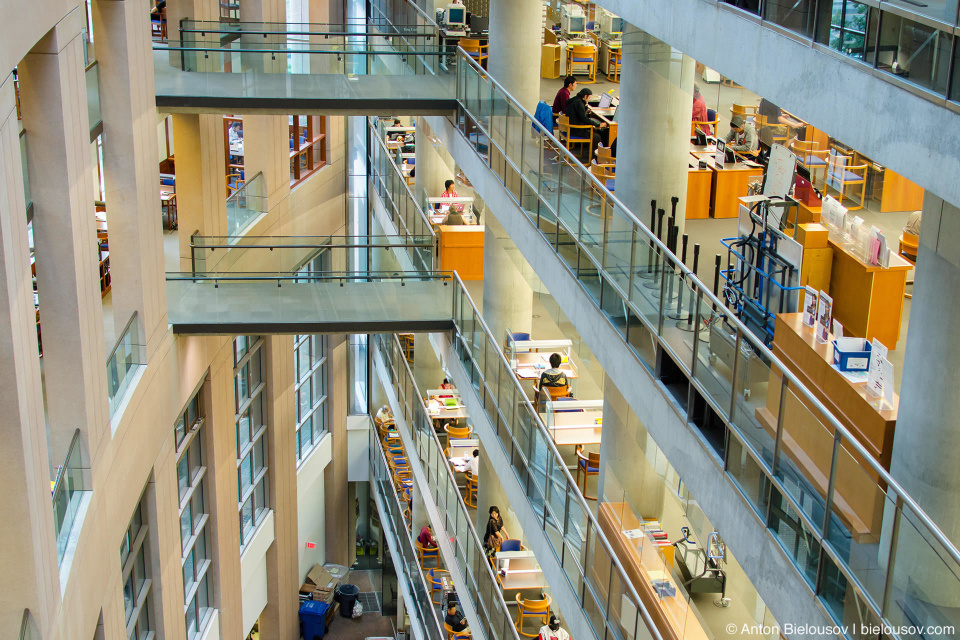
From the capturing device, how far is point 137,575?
48.1 feet

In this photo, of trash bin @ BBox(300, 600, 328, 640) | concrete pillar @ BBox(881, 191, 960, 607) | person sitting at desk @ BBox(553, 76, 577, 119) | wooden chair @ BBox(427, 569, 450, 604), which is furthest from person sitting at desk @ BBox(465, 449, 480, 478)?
concrete pillar @ BBox(881, 191, 960, 607)

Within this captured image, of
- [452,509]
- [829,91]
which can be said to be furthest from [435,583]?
[829,91]

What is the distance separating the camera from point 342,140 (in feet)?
78.1

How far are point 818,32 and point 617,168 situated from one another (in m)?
4.07

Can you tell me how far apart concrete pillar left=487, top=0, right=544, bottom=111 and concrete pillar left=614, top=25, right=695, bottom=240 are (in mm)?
4142

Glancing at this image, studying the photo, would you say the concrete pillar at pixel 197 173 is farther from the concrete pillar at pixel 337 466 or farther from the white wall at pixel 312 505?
the white wall at pixel 312 505

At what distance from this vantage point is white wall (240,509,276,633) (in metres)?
20.0

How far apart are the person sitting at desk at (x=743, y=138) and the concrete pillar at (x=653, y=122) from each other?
2440 millimetres

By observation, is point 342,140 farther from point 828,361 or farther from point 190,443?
point 828,361

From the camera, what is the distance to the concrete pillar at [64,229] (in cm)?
962

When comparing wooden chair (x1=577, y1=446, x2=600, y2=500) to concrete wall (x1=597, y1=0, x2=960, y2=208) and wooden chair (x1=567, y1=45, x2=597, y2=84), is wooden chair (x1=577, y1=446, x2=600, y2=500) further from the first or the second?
wooden chair (x1=567, y1=45, x2=597, y2=84)

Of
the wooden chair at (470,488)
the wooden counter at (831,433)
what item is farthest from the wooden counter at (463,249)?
the wooden counter at (831,433)

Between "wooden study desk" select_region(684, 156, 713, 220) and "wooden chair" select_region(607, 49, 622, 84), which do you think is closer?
"wooden study desk" select_region(684, 156, 713, 220)

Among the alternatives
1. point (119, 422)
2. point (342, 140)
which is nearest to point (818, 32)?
point (119, 422)
